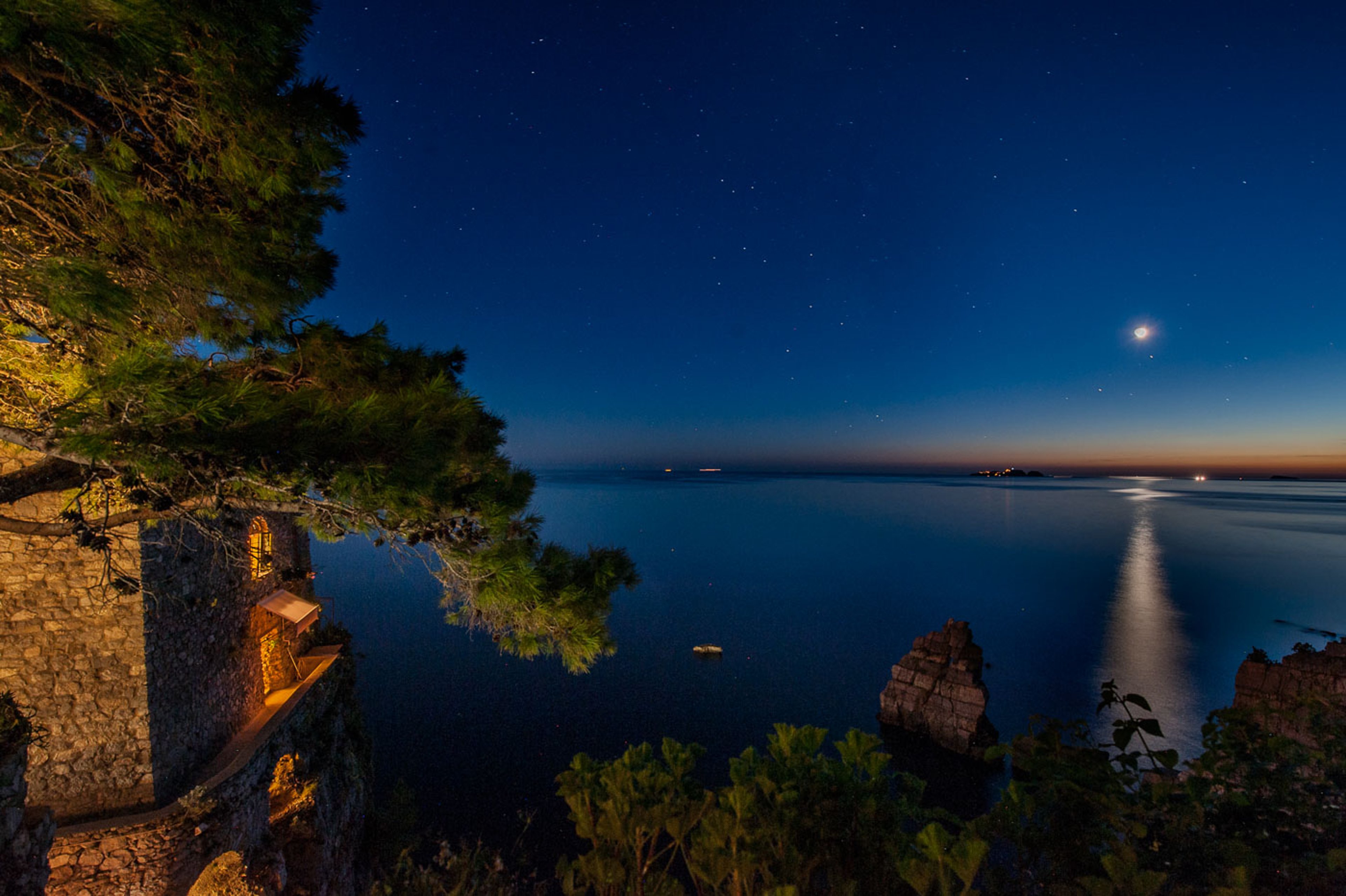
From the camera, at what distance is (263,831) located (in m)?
6.38

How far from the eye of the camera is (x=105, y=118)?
227 centimetres

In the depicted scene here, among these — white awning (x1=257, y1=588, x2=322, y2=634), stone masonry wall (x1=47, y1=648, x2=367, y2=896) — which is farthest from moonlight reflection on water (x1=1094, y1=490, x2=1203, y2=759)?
white awning (x1=257, y1=588, x2=322, y2=634)

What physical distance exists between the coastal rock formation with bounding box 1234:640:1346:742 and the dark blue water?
799 cm

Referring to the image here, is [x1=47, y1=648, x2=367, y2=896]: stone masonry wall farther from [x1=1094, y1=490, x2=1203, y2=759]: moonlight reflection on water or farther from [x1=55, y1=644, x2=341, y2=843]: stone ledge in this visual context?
[x1=1094, y1=490, x2=1203, y2=759]: moonlight reflection on water

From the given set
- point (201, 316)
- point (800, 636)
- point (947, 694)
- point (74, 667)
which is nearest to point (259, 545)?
point (74, 667)

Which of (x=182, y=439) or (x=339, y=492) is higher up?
(x=182, y=439)

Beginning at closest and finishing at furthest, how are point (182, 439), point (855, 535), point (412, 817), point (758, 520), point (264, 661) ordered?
point (182, 439) → point (264, 661) → point (412, 817) → point (855, 535) → point (758, 520)

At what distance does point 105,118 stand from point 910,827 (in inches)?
681

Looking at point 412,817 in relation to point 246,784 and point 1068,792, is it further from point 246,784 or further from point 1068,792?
point 1068,792

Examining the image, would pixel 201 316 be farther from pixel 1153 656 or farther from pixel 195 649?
pixel 1153 656

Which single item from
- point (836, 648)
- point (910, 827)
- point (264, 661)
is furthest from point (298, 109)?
point (836, 648)

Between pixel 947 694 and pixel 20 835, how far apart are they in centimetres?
1787

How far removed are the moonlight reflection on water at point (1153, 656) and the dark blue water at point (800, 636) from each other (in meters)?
0.12

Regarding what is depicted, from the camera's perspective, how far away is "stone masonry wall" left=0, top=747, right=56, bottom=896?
3.05m
